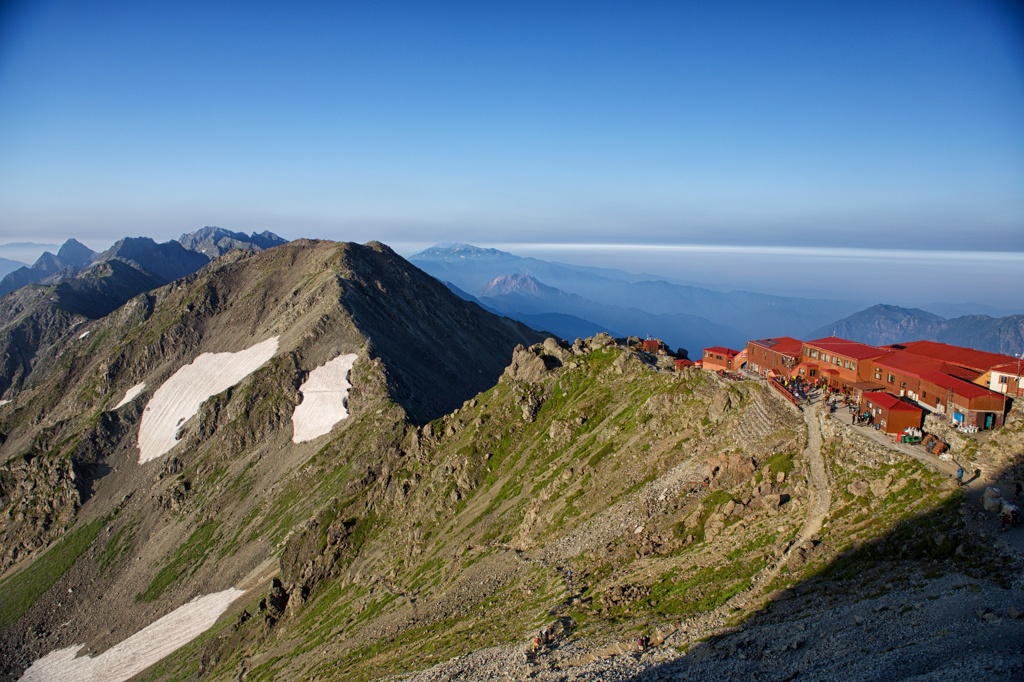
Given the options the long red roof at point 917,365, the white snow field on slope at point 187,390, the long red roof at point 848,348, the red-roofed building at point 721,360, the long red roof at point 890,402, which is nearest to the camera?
the long red roof at point 890,402

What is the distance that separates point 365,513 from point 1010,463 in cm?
7161

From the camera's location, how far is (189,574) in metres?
98.4

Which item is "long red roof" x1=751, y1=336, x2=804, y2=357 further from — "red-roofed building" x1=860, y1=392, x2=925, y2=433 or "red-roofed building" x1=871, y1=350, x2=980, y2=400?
"red-roofed building" x1=860, y1=392, x2=925, y2=433

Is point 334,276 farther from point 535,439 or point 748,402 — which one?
point 748,402

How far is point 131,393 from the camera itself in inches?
5842

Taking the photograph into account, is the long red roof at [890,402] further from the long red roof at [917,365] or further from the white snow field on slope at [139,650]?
the white snow field on slope at [139,650]

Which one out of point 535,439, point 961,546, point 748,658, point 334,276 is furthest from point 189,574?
point 961,546

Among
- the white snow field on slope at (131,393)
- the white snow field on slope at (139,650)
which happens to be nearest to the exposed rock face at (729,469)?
the white snow field on slope at (139,650)

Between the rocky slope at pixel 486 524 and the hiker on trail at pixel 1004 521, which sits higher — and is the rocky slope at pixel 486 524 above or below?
below

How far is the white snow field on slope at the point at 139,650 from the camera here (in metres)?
85.6

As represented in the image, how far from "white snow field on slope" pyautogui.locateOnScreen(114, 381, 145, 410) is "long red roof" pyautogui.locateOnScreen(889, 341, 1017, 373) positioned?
512 ft

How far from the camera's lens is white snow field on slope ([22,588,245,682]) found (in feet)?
281

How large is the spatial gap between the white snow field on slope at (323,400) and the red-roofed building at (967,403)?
95.8 metres

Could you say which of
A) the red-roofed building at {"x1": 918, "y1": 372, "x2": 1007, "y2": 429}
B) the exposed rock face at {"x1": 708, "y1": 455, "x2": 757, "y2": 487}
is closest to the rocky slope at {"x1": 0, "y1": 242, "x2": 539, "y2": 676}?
the exposed rock face at {"x1": 708, "y1": 455, "x2": 757, "y2": 487}
